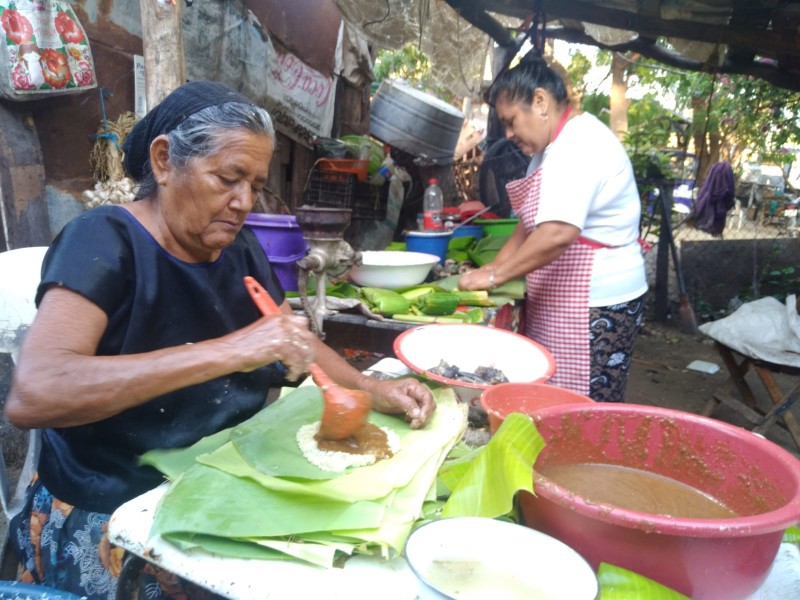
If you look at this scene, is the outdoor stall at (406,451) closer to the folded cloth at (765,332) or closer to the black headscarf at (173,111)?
the black headscarf at (173,111)

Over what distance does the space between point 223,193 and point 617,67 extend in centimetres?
1311

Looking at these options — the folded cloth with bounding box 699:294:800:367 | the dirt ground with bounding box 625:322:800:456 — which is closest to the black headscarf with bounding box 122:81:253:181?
the folded cloth with bounding box 699:294:800:367

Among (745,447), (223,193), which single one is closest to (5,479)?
(223,193)

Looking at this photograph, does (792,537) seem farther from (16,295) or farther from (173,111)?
(16,295)

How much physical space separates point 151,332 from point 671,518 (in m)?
1.25

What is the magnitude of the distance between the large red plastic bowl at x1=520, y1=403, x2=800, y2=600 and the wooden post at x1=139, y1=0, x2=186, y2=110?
2318 mm

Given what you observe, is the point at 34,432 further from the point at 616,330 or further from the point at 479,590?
the point at 616,330

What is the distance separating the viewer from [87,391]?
3.87 ft

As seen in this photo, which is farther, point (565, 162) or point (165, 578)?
point (565, 162)

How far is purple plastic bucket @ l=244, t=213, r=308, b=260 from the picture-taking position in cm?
272

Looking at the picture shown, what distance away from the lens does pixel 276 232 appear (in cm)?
274

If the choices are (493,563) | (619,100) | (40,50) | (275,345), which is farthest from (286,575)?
(619,100)

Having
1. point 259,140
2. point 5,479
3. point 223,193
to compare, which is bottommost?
point 5,479

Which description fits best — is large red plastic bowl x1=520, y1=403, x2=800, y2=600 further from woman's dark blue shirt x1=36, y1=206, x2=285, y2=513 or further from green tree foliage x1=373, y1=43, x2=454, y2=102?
green tree foliage x1=373, y1=43, x2=454, y2=102
